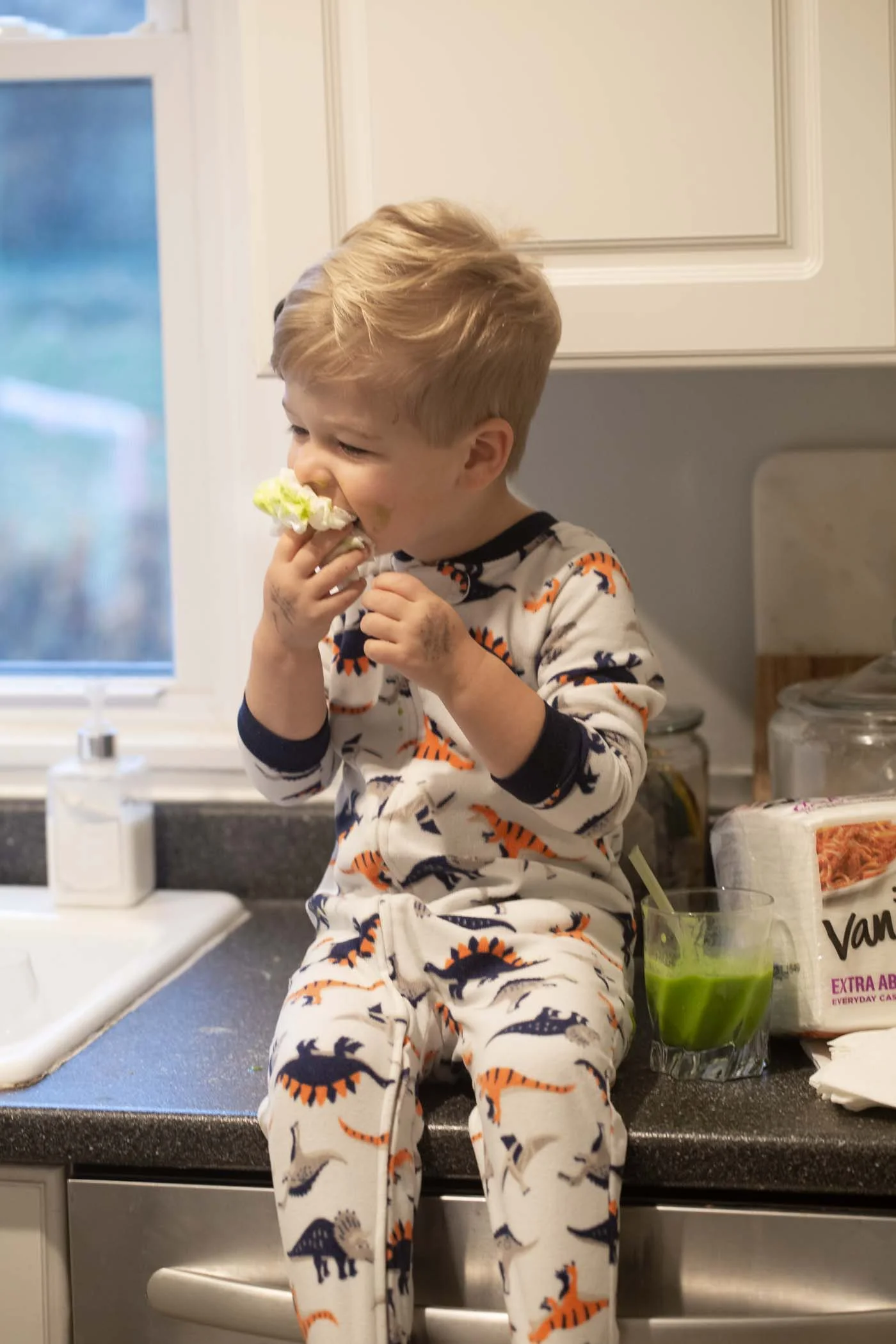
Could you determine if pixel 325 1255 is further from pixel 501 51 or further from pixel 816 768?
pixel 501 51

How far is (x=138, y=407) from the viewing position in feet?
5.42

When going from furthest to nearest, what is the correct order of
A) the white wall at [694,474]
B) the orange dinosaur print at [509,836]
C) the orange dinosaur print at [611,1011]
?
the white wall at [694,474]
the orange dinosaur print at [509,836]
the orange dinosaur print at [611,1011]

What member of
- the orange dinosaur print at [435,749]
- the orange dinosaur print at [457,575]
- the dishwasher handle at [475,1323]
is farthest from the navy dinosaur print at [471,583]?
the dishwasher handle at [475,1323]

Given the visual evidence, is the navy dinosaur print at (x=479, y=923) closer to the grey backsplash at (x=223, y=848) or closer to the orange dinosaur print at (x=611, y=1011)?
the orange dinosaur print at (x=611, y=1011)

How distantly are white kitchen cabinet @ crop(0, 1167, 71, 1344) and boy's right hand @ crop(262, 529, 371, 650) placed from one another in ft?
1.40

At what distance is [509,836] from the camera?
42.6 inches

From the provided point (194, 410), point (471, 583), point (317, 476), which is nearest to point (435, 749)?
point (471, 583)

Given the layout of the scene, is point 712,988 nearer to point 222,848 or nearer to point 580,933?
point 580,933

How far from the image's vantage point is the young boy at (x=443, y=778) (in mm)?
891

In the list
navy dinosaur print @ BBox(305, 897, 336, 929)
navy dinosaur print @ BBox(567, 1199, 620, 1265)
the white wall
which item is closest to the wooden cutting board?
the white wall

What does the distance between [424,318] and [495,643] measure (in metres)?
0.26

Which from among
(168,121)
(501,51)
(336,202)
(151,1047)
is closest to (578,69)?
(501,51)

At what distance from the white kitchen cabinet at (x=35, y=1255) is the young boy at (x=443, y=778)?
20cm

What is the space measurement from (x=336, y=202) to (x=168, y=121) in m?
0.49
